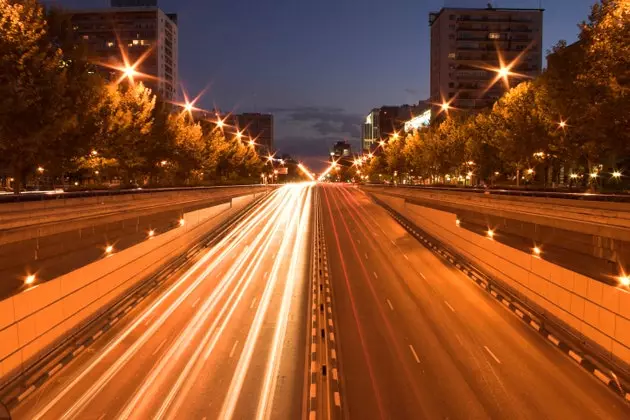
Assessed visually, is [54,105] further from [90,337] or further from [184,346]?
[184,346]

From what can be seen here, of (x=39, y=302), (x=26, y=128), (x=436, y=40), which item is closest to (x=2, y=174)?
(x=26, y=128)

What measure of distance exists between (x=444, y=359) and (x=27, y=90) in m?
26.1

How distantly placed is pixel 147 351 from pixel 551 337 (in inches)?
597

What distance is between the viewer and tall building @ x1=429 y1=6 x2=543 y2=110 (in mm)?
156625

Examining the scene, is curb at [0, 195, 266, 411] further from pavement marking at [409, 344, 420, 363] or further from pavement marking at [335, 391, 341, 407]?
pavement marking at [409, 344, 420, 363]

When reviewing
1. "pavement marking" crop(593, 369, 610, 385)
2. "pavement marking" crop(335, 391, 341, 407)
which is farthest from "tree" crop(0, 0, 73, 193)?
"pavement marking" crop(593, 369, 610, 385)

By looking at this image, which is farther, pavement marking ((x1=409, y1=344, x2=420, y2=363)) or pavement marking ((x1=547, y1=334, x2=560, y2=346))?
pavement marking ((x1=547, y1=334, x2=560, y2=346))

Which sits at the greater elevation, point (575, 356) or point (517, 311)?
point (517, 311)

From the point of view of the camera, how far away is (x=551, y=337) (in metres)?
20.1

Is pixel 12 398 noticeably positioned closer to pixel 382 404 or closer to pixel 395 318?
pixel 382 404

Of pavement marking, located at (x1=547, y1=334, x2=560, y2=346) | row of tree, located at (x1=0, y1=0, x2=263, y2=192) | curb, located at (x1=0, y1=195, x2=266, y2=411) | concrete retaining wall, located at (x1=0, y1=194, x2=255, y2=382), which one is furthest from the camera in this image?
row of tree, located at (x1=0, y1=0, x2=263, y2=192)

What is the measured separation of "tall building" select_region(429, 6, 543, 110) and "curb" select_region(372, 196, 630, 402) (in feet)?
398

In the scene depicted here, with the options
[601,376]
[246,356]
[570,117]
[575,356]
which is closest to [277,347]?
[246,356]

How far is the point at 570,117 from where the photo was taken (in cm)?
3931
